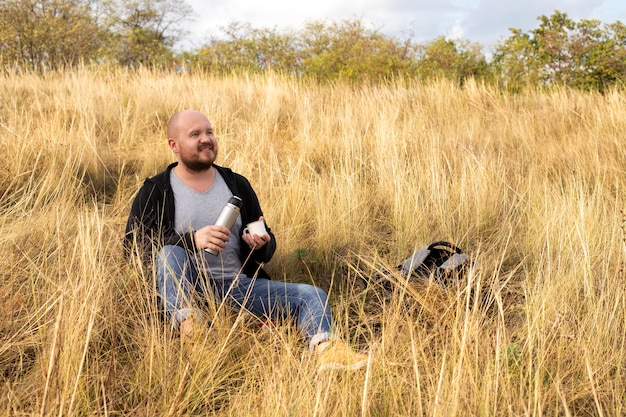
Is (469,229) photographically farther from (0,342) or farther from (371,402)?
(0,342)

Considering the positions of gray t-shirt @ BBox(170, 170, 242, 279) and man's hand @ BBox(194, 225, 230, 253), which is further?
gray t-shirt @ BBox(170, 170, 242, 279)

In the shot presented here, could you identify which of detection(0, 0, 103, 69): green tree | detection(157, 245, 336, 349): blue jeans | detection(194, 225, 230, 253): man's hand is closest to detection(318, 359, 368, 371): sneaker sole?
detection(157, 245, 336, 349): blue jeans

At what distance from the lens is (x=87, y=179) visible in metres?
5.24

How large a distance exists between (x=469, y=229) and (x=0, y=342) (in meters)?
2.90

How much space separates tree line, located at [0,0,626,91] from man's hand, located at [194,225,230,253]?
6.98m

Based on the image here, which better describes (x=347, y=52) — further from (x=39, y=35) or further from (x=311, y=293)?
(x=311, y=293)

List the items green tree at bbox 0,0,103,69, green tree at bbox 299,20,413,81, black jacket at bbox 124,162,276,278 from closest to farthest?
1. black jacket at bbox 124,162,276,278
2. green tree at bbox 299,20,413,81
3. green tree at bbox 0,0,103,69

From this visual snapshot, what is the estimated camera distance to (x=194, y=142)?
3.28 metres

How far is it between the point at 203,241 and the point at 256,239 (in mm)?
262

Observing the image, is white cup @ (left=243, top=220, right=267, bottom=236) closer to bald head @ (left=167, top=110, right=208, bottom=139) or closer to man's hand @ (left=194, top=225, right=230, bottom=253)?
man's hand @ (left=194, top=225, right=230, bottom=253)

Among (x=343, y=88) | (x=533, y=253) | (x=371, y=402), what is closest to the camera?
(x=371, y=402)

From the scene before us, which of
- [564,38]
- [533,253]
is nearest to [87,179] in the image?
[533,253]

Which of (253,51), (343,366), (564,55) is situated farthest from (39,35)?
(343,366)

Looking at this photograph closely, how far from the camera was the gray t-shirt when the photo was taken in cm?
328
